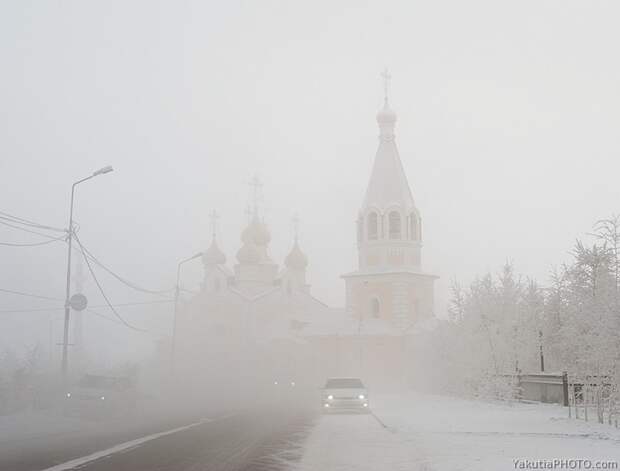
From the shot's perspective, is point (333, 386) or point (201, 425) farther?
point (333, 386)

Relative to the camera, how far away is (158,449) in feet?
55.7

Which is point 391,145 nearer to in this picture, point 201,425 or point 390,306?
point 390,306

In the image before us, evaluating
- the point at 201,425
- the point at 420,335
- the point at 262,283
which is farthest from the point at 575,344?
the point at 262,283

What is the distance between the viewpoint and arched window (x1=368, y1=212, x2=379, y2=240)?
2685 inches

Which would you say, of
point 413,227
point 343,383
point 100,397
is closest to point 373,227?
point 413,227

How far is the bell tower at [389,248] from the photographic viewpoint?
6806 centimetres

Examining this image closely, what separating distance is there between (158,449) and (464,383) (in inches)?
1092

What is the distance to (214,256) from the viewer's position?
8862 cm

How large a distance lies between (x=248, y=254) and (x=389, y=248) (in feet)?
67.7

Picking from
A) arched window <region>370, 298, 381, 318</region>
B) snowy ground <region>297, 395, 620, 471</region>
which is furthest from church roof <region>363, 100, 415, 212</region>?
snowy ground <region>297, 395, 620, 471</region>

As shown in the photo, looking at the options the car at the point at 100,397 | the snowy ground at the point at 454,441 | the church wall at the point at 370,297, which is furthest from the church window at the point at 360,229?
the snowy ground at the point at 454,441

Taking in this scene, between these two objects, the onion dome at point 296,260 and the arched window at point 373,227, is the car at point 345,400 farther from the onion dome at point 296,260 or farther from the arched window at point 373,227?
the onion dome at point 296,260

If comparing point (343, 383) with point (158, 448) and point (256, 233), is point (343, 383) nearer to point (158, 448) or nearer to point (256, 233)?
point (158, 448)

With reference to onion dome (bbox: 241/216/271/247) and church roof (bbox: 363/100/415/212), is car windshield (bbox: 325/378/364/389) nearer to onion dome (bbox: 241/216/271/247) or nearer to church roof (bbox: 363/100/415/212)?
church roof (bbox: 363/100/415/212)
